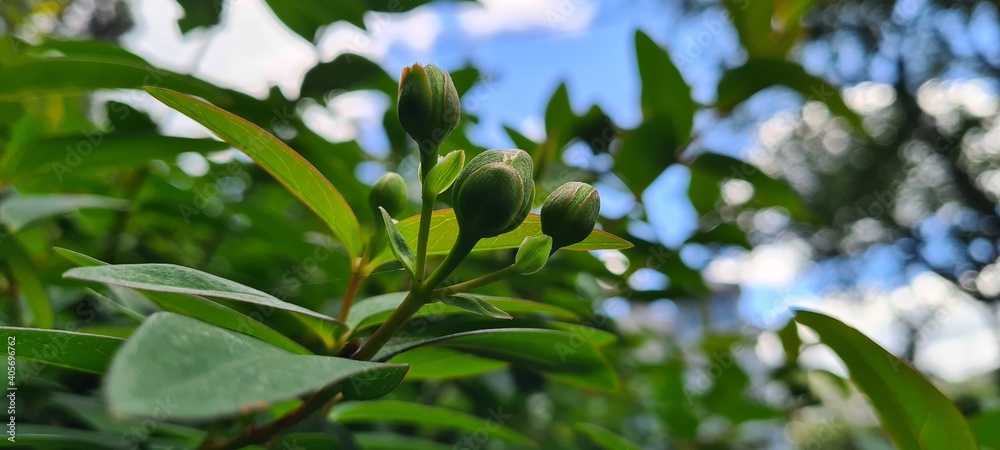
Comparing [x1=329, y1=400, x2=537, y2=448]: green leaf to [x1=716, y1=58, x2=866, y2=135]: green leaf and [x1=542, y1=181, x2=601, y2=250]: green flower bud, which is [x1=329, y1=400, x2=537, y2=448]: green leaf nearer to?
[x1=542, y1=181, x2=601, y2=250]: green flower bud

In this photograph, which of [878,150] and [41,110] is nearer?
[41,110]

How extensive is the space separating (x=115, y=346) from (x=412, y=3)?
0.62 metres

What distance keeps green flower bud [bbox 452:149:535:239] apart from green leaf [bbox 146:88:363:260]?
11 cm

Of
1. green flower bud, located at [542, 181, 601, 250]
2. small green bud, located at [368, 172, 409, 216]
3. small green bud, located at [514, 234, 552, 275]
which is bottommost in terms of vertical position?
small green bud, located at [368, 172, 409, 216]

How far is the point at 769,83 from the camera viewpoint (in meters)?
0.94

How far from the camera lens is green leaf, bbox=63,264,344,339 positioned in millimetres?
286

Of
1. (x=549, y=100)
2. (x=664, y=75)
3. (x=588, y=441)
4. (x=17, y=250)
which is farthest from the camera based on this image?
(x=588, y=441)

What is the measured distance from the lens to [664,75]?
873 millimetres

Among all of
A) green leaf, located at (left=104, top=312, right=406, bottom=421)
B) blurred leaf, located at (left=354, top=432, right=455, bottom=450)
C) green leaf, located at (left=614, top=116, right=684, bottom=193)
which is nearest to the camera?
green leaf, located at (left=104, top=312, right=406, bottom=421)

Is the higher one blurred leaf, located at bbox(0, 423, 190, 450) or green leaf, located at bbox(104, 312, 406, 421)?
green leaf, located at bbox(104, 312, 406, 421)

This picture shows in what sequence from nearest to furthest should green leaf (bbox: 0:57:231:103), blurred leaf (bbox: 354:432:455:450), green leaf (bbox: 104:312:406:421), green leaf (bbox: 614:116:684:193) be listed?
green leaf (bbox: 104:312:406:421) < green leaf (bbox: 0:57:231:103) < blurred leaf (bbox: 354:432:455:450) < green leaf (bbox: 614:116:684:193)

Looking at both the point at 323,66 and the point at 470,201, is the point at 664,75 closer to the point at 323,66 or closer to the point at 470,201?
the point at 323,66

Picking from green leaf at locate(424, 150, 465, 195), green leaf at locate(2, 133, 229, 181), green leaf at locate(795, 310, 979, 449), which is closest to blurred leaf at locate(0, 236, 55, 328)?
green leaf at locate(2, 133, 229, 181)

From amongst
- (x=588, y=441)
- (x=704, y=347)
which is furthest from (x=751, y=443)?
(x=588, y=441)
